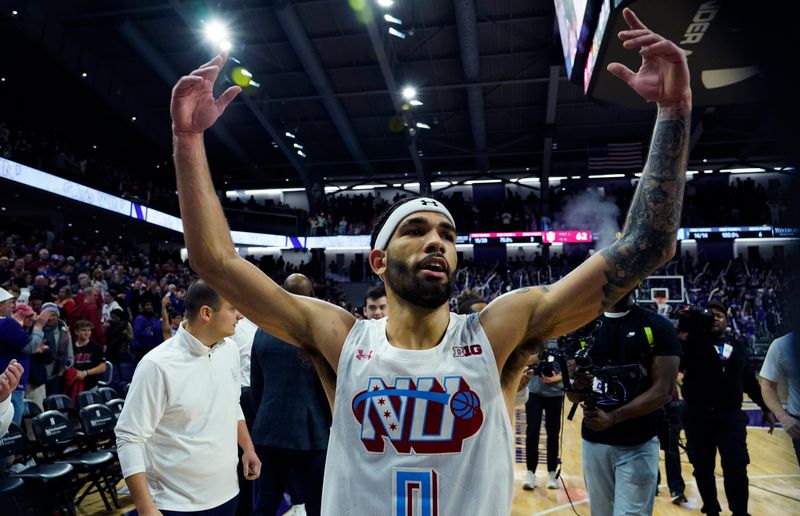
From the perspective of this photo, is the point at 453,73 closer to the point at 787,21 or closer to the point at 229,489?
the point at 229,489

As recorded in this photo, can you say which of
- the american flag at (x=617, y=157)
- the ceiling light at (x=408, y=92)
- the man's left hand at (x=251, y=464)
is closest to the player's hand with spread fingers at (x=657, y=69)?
the man's left hand at (x=251, y=464)

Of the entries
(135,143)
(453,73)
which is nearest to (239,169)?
(135,143)

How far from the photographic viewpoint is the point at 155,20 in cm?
1560

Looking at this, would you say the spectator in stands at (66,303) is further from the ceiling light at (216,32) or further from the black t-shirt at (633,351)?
the ceiling light at (216,32)

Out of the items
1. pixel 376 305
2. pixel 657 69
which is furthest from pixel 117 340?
pixel 657 69

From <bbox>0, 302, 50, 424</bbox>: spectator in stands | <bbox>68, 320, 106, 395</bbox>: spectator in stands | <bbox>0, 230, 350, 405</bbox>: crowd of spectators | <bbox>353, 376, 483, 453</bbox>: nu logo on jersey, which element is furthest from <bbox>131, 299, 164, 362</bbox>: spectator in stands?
<bbox>353, 376, 483, 453</bbox>: nu logo on jersey

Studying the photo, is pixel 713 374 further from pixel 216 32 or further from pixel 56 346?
pixel 216 32

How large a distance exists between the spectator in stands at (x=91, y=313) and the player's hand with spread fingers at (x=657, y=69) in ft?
28.0

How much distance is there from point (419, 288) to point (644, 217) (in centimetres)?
79

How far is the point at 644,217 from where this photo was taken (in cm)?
181

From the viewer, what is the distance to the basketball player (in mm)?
1746

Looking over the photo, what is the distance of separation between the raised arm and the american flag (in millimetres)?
20727

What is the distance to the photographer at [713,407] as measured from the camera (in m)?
4.38

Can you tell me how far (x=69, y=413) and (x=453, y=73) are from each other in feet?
49.0
